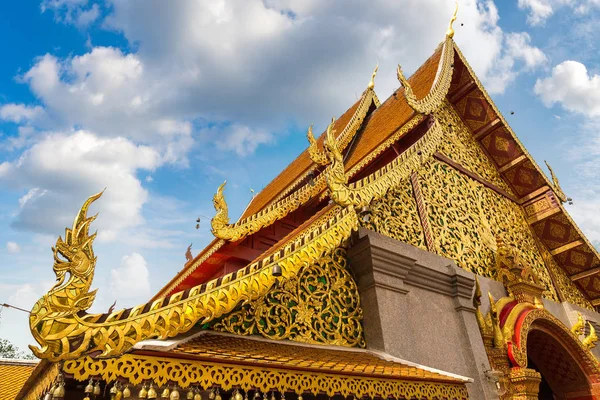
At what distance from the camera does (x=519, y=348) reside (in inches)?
174

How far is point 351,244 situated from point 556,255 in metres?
4.97

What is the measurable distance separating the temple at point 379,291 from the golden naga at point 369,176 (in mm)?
17

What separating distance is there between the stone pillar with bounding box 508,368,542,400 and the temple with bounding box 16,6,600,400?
1 cm

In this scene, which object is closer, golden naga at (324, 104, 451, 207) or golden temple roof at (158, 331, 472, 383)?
golden temple roof at (158, 331, 472, 383)

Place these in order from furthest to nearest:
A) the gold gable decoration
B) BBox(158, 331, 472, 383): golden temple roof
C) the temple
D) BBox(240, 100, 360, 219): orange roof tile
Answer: BBox(240, 100, 360, 219): orange roof tile → the gold gable decoration → BBox(158, 331, 472, 383): golden temple roof → the temple

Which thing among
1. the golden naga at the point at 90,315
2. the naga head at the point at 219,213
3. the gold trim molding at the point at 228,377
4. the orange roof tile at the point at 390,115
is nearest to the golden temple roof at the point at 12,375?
the naga head at the point at 219,213

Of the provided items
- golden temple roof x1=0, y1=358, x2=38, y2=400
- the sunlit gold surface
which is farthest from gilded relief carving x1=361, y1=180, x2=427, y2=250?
golden temple roof x1=0, y1=358, x2=38, y2=400

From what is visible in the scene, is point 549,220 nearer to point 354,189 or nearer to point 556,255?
point 556,255

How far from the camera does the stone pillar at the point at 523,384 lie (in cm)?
420

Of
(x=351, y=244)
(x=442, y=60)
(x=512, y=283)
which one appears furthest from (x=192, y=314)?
(x=442, y=60)

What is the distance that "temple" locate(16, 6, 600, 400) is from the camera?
2.00m

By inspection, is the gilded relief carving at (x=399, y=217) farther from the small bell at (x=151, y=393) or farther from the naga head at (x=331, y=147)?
the small bell at (x=151, y=393)

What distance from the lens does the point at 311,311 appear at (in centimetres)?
324

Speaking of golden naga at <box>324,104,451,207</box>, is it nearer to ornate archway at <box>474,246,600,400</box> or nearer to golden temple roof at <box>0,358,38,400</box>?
ornate archway at <box>474,246,600,400</box>
